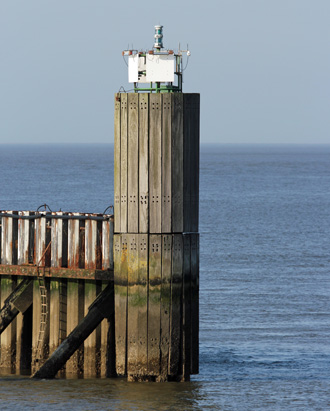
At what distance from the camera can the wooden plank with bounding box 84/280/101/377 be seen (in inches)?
820

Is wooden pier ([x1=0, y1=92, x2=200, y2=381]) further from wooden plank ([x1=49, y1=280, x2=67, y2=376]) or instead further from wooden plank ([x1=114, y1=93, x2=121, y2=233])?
wooden plank ([x1=49, y1=280, x2=67, y2=376])

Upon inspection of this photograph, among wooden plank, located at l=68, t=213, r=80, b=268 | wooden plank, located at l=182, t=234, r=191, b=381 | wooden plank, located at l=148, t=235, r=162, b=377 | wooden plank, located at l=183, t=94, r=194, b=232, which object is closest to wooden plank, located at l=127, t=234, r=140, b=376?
wooden plank, located at l=148, t=235, r=162, b=377

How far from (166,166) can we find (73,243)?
270cm

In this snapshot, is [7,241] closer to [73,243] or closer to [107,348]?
[73,243]

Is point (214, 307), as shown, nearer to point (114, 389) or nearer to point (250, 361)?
point (250, 361)

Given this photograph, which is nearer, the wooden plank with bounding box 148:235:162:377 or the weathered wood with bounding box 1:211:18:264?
the wooden plank with bounding box 148:235:162:377

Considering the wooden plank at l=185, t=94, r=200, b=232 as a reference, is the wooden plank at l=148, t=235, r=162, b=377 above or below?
below

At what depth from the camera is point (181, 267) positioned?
64.5 ft

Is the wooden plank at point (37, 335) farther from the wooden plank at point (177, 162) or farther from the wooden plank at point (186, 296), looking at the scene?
the wooden plank at point (177, 162)

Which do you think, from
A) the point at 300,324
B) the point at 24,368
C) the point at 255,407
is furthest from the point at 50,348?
the point at 300,324

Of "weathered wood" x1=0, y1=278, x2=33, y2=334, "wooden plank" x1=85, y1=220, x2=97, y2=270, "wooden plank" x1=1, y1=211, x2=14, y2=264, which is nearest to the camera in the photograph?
"wooden plank" x1=85, y1=220, x2=97, y2=270

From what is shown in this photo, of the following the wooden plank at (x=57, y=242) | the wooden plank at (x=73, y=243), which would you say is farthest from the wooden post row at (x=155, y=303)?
the wooden plank at (x=57, y=242)

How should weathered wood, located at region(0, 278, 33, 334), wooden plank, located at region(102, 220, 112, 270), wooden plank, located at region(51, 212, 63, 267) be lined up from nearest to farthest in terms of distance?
wooden plank, located at region(102, 220, 112, 270) < wooden plank, located at region(51, 212, 63, 267) < weathered wood, located at region(0, 278, 33, 334)

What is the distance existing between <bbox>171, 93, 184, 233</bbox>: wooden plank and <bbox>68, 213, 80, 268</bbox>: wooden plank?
2.23m
